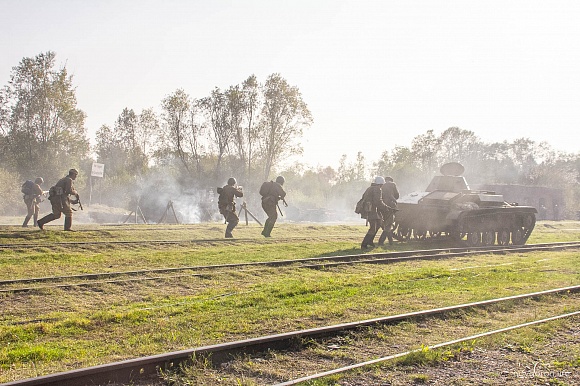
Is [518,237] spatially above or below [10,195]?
below

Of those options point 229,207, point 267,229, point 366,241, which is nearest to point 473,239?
point 366,241

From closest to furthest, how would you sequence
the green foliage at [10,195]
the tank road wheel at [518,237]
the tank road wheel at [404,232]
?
the tank road wheel at [404,232]
the tank road wheel at [518,237]
the green foliage at [10,195]

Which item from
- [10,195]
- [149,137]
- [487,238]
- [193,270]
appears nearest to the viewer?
[193,270]

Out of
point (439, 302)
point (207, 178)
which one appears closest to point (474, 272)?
point (439, 302)

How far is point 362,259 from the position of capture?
13.5 meters

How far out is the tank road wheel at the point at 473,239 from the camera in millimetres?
18828

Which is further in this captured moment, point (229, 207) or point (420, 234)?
point (420, 234)

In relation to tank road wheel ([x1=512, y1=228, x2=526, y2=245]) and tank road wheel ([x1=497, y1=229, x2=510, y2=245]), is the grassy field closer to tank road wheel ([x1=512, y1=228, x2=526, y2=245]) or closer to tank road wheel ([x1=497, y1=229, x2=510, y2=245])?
tank road wheel ([x1=497, y1=229, x2=510, y2=245])

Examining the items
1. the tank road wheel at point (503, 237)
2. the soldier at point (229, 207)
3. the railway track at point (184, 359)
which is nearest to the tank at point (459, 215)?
the tank road wheel at point (503, 237)

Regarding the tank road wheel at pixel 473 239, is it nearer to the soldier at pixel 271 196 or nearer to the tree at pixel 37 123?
the soldier at pixel 271 196

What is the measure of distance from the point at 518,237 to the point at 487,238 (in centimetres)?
212

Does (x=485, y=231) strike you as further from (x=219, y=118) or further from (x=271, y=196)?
(x=219, y=118)

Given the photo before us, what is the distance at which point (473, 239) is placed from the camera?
62.3 feet

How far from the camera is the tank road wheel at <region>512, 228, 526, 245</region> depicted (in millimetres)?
20828
